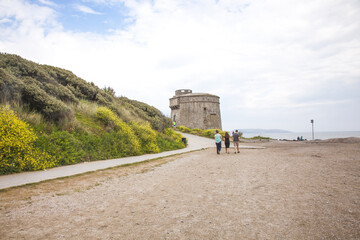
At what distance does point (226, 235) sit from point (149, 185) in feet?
10.6

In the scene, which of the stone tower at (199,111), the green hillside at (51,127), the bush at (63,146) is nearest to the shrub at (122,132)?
the green hillside at (51,127)

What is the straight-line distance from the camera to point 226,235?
9.69ft

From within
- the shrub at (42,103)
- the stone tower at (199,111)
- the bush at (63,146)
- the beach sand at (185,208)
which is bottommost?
the beach sand at (185,208)

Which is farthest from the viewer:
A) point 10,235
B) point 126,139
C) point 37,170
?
point 126,139

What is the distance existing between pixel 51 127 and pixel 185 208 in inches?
302

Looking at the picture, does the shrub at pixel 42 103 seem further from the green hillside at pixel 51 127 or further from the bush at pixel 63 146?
the bush at pixel 63 146

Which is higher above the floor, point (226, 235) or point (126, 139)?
point (126, 139)

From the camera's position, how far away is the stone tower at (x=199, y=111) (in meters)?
38.2

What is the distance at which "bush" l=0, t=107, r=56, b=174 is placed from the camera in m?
6.27

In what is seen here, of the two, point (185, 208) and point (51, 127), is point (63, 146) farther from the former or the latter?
point (185, 208)

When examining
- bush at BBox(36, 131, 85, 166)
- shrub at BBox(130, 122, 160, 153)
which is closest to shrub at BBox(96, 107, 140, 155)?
shrub at BBox(130, 122, 160, 153)

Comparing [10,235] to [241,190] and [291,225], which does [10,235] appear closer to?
[291,225]

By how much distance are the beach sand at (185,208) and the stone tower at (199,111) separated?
31.9 meters

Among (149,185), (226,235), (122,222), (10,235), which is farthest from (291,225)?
(10,235)
